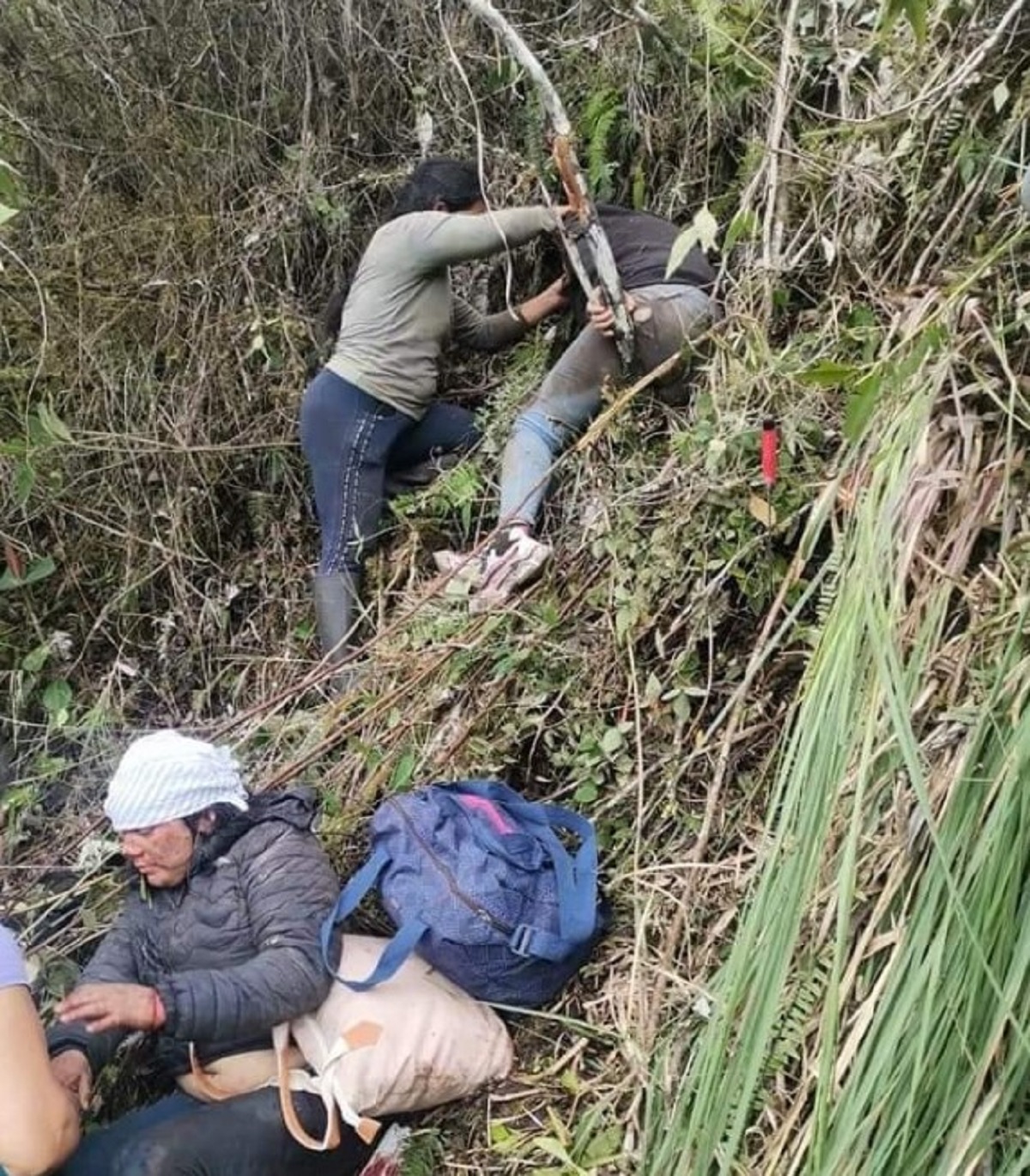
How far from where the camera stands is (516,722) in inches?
124

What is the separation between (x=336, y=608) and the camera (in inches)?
163

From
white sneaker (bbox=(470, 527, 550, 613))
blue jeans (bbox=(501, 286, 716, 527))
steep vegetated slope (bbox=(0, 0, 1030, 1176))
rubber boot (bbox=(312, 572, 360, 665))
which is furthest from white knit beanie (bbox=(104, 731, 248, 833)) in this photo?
rubber boot (bbox=(312, 572, 360, 665))

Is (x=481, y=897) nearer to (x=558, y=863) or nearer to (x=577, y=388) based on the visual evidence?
(x=558, y=863)

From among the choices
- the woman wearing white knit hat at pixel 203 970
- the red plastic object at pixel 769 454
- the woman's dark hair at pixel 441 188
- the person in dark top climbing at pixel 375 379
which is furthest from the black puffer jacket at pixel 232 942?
the woman's dark hair at pixel 441 188

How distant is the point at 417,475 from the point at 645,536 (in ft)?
4.41

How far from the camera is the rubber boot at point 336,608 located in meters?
4.11

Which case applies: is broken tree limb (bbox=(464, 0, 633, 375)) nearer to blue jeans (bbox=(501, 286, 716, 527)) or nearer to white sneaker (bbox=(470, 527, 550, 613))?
blue jeans (bbox=(501, 286, 716, 527))

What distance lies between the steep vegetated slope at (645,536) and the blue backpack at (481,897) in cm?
13

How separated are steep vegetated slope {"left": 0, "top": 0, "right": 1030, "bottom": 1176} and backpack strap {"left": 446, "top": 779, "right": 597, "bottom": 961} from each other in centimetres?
12

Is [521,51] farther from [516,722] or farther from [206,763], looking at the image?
[206,763]

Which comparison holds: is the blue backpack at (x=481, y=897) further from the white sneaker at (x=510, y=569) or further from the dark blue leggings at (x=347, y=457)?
the dark blue leggings at (x=347, y=457)

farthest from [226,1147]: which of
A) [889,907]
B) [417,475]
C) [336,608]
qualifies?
[417,475]

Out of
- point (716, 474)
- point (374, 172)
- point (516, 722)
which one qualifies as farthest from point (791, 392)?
point (374, 172)

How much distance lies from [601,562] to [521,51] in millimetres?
1396
